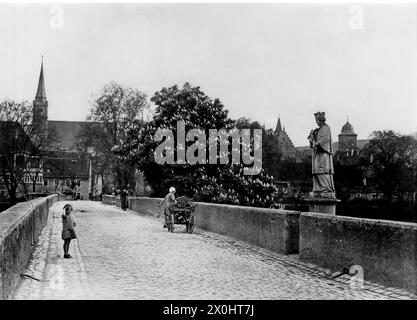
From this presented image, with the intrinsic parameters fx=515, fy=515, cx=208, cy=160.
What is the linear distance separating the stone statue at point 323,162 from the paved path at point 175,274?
1.56 metres

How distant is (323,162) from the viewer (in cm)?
1052

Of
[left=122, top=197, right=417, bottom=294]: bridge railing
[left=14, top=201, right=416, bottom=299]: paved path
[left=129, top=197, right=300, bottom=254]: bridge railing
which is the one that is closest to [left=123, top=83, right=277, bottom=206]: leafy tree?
[left=129, top=197, right=300, bottom=254]: bridge railing

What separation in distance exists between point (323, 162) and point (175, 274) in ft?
13.0

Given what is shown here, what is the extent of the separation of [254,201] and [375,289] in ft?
73.4

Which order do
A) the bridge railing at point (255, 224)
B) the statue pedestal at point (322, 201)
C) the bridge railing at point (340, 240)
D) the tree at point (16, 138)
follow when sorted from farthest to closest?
the tree at point (16, 138) → the bridge railing at point (255, 224) → the statue pedestal at point (322, 201) → the bridge railing at point (340, 240)

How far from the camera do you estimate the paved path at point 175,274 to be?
691 cm

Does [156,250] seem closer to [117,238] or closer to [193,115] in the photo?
[117,238]

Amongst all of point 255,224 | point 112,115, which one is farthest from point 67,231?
point 112,115

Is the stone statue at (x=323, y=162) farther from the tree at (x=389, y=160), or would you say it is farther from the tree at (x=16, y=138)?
the tree at (x=389, y=160)

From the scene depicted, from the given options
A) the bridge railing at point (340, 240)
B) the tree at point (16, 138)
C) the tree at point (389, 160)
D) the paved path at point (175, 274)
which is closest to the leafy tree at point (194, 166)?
the bridge railing at point (340, 240)

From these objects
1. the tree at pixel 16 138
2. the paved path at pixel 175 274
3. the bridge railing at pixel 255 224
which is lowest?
the paved path at pixel 175 274

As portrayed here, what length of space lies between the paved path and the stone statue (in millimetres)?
1560

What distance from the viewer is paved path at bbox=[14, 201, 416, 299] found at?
22.7 feet
